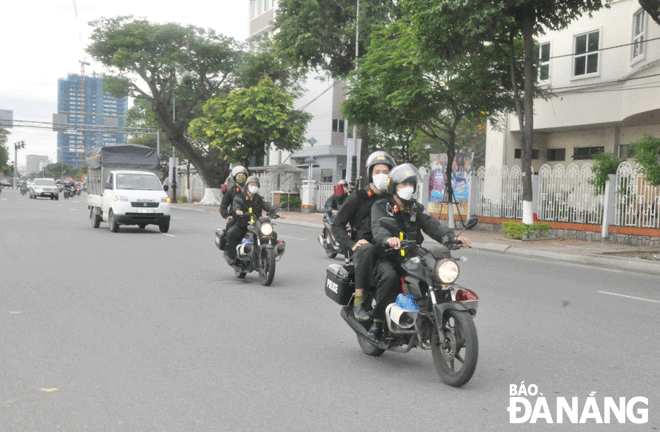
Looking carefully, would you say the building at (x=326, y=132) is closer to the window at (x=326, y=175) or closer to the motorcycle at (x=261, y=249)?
the window at (x=326, y=175)

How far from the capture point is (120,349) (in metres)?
5.91

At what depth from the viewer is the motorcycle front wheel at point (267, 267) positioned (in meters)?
9.93

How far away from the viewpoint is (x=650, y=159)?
16.6 meters

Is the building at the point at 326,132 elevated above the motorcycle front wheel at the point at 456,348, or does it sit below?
above

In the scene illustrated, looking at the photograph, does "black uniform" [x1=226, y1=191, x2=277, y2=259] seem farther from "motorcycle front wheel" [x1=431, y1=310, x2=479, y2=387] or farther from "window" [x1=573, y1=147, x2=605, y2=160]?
"window" [x1=573, y1=147, x2=605, y2=160]

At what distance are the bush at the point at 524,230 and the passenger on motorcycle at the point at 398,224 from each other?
14082 millimetres

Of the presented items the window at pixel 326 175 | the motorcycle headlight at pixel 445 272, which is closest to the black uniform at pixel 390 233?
the motorcycle headlight at pixel 445 272

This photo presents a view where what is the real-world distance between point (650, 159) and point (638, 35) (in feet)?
25.9

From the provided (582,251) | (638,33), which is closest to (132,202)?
(582,251)

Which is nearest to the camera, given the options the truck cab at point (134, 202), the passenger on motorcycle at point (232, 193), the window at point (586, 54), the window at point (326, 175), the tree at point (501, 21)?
the passenger on motorcycle at point (232, 193)

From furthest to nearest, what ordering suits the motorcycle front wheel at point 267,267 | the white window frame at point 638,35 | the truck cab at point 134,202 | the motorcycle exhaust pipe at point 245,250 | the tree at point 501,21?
the white window frame at point 638,35 → the truck cab at point 134,202 → the tree at point 501,21 → the motorcycle exhaust pipe at point 245,250 → the motorcycle front wheel at point 267,267

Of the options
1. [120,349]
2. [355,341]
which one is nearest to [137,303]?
[120,349]

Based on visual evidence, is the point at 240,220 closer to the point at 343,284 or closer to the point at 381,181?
the point at 343,284

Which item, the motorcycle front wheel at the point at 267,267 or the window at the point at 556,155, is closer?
A: the motorcycle front wheel at the point at 267,267
